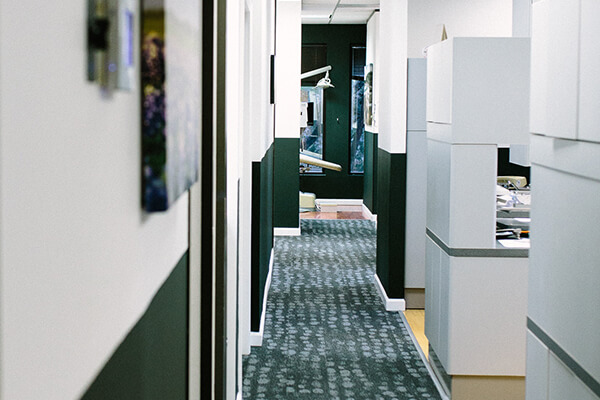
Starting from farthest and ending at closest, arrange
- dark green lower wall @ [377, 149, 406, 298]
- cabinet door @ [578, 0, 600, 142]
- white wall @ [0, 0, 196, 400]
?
dark green lower wall @ [377, 149, 406, 298] < cabinet door @ [578, 0, 600, 142] < white wall @ [0, 0, 196, 400]

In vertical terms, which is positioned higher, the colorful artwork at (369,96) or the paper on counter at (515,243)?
the colorful artwork at (369,96)

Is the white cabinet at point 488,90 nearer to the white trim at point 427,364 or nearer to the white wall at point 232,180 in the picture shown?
the white wall at point 232,180

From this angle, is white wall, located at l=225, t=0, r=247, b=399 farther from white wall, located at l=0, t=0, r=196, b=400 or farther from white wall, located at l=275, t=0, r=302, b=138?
white wall, located at l=275, t=0, r=302, b=138

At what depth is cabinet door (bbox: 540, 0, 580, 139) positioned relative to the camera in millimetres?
2240

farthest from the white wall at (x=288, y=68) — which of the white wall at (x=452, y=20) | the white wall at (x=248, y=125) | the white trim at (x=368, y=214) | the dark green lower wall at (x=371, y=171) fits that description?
the white wall at (x=248, y=125)

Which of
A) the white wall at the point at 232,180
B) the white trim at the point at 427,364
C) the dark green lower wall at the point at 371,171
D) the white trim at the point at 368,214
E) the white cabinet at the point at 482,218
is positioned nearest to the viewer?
the white wall at the point at 232,180

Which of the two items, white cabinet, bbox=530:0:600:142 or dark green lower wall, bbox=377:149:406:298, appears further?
dark green lower wall, bbox=377:149:406:298

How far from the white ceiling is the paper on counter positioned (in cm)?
603

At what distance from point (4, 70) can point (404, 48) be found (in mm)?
5430

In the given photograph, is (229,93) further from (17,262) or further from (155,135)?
(17,262)

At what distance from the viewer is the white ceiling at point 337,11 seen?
9.79m

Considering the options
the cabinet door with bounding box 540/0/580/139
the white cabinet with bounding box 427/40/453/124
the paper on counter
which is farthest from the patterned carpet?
the cabinet door with bounding box 540/0/580/139

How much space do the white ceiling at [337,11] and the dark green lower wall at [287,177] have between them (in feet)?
5.96

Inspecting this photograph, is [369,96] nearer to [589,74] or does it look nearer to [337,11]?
[337,11]
